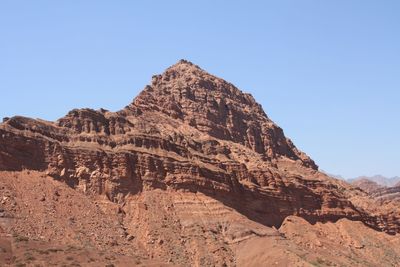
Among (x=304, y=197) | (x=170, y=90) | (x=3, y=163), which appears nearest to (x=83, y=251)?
(x=3, y=163)

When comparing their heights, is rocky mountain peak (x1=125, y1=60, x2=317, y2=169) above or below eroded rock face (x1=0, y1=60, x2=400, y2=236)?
above

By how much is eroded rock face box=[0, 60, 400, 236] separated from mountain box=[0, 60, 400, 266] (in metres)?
0.18

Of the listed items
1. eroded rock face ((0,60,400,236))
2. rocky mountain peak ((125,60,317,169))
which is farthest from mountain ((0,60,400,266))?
rocky mountain peak ((125,60,317,169))

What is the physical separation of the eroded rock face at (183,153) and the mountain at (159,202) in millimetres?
177

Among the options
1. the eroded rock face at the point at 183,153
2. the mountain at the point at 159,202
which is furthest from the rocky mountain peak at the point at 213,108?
the mountain at the point at 159,202

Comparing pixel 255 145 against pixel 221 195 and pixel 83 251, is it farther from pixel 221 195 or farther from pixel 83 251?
pixel 83 251

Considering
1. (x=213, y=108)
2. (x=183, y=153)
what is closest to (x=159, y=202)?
(x=183, y=153)

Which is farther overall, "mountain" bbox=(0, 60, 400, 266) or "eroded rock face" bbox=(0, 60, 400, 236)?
"eroded rock face" bbox=(0, 60, 400, 236)

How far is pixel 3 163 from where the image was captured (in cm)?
7688

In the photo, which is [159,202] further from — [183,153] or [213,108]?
[213,108]

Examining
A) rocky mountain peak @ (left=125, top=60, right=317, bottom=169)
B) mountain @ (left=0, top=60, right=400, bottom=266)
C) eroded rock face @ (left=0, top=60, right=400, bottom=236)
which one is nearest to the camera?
mountain @ (left=0, top=60, right=400, bottom=266)

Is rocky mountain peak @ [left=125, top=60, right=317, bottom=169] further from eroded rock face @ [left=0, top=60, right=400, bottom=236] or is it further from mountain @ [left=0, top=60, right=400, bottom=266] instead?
mountain @ [left=0, top=60, right=400, bottom=266]

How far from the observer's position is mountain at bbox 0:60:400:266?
72.2 metres

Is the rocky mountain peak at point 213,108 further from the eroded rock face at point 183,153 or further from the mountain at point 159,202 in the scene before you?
the mountain at point 159,202
